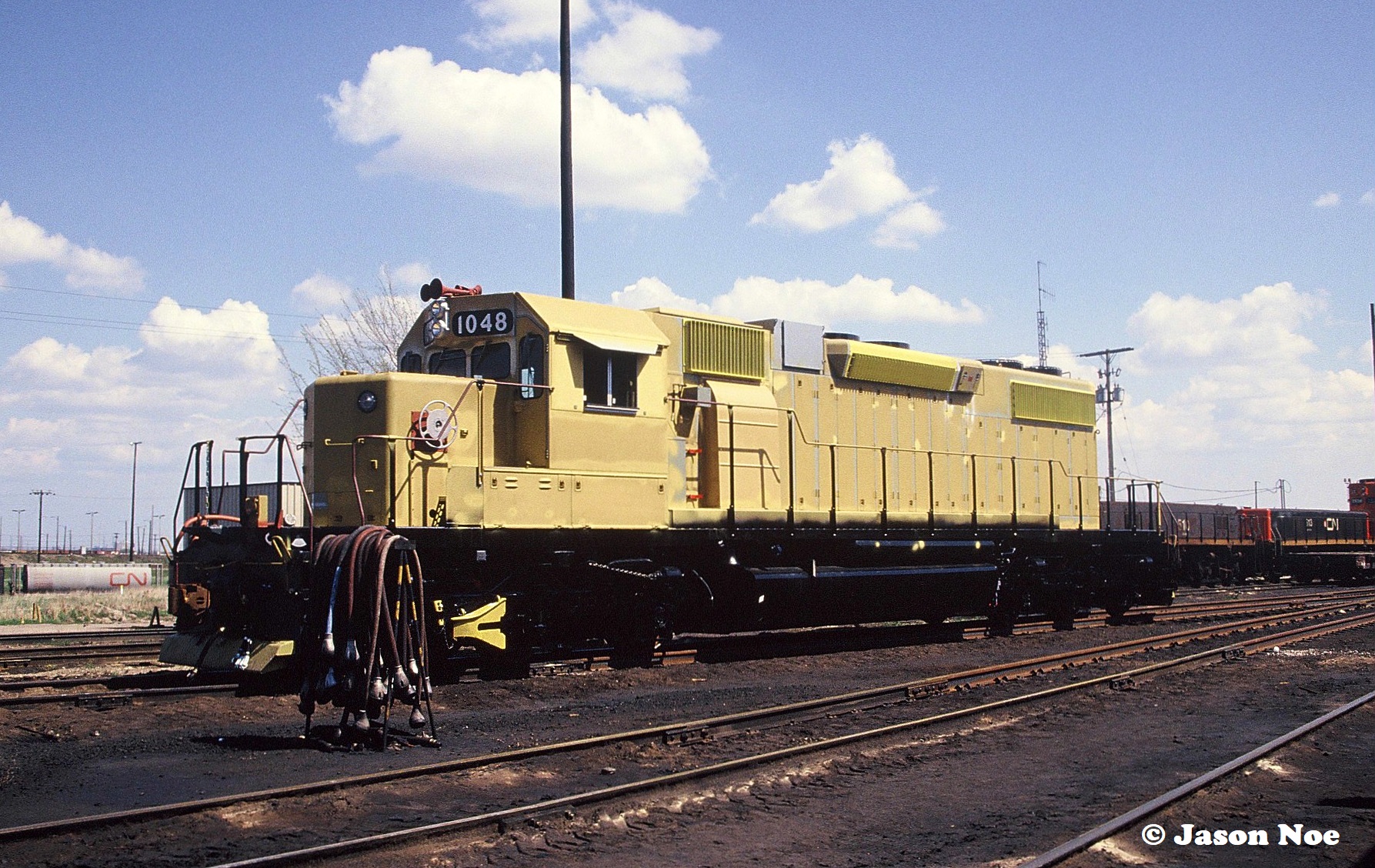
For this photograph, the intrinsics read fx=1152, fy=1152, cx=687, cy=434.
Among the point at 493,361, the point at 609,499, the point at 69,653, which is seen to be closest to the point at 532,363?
the point at 493,361

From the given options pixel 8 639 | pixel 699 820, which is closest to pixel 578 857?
pixel 699 820

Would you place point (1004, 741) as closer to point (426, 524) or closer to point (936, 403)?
point (426, 524)

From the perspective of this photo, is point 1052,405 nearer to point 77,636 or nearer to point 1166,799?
point 1166,799

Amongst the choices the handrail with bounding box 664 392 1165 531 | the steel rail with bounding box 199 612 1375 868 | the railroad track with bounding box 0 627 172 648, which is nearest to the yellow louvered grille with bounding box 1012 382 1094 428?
the handrail with bounding box 664 392 1165 531

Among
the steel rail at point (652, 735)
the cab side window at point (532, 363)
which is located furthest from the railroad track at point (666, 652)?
the cab side window at point (532, 363)

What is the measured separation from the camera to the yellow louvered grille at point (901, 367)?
15797 millimetres

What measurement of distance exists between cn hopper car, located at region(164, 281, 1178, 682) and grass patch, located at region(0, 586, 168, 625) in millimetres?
16192

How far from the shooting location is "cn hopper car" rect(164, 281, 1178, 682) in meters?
10.3

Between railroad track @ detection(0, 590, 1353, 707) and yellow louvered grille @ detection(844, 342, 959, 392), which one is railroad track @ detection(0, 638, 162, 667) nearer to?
railroad track @ detection(0, 590, 1353, 707)

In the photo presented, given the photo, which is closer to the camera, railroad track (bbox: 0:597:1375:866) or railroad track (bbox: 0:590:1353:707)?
railroad track (bbox: 0:597:1375:866)

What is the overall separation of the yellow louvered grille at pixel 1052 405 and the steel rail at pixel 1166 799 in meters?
9.26

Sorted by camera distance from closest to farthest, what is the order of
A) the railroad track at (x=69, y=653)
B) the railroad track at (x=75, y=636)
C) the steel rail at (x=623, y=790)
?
the steel rail at (x=623, y=790), the railroad track at (x=69, y=653), the railroad track at (x=75, y=636)

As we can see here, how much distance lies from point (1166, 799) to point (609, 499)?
6711mm

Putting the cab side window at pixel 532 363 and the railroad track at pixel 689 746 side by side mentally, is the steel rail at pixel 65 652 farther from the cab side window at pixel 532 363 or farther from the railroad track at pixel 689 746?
the railroad track at pixel 689 746
